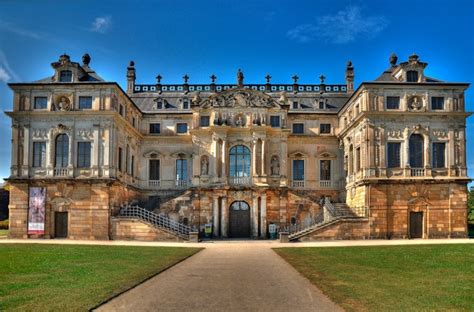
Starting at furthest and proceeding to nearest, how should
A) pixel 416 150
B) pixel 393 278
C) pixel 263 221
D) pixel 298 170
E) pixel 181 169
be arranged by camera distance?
1. pixel 181 169
2. pixel 298 170
3. pixel 263 221
4. pixel 416 150
5. pixel 393 278

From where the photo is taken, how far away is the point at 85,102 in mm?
41812

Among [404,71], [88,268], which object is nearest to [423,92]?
[404,71]

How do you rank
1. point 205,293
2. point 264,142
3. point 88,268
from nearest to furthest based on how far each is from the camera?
point 205,293 < point 88,268 < point 264,142

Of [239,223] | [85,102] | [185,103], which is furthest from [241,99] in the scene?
[85,102]

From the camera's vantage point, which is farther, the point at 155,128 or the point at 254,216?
the point at 155,128

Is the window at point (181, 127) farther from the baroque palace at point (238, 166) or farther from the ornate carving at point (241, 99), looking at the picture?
the ornate carving at point (241, 99)

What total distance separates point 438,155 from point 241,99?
18489 millimetres

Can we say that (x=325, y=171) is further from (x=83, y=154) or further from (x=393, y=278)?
(x=393, y=278)

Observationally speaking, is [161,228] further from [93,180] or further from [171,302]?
[171,302]

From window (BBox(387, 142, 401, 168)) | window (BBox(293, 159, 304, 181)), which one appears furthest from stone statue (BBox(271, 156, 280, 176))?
window (BBox(387, 142, 401, 168))

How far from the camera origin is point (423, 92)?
42000mm

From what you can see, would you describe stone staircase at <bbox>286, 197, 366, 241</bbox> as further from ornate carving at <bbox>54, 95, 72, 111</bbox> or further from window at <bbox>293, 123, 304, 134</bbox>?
ornate carving at <bbox>54, 95, 72, 111</bbox>

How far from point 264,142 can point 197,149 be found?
656cm

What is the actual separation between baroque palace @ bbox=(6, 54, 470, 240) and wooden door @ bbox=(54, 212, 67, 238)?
0.08 m
